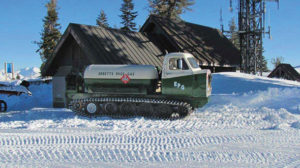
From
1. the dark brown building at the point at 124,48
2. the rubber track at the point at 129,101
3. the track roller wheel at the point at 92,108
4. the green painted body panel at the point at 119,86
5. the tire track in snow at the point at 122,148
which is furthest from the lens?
the dark brown building at the point at 124,48

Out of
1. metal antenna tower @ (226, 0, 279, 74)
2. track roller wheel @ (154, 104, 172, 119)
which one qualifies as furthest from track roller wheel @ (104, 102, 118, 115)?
→ metal antenna tower @ (226, 0, 279, 74)

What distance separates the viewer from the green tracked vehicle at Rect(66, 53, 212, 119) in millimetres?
8914

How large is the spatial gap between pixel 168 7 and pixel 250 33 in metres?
11.7

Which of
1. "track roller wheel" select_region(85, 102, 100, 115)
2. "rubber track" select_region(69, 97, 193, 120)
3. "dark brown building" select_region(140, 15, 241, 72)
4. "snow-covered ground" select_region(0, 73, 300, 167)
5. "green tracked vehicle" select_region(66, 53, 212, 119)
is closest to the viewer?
"snow-covered ground" select_region(0, 73, 300, 167)

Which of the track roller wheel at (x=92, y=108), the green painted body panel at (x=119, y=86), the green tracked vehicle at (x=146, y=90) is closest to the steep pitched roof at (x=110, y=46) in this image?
the green painted body panel at (x=119, y=86)

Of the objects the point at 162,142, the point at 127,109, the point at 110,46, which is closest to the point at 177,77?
the point at 127,109

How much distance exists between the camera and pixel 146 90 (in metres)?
9.33

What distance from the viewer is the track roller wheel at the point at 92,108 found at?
9.59 metres

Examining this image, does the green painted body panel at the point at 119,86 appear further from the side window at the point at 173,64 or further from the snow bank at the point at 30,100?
the snow bank at the point at 30,100

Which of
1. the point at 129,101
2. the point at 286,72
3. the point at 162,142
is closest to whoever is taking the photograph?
the point at 162,142

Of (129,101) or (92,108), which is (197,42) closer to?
(129,101)

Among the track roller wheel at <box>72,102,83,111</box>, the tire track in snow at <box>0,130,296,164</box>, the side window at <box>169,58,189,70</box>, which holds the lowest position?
the tire track in snow at <box>0,130,296,164</box>

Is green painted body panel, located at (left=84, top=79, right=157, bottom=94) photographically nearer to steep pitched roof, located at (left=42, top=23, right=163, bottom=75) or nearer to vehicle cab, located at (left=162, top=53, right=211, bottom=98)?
vehicle cab, located at (left=162, top=53, right=211, bottom=98)

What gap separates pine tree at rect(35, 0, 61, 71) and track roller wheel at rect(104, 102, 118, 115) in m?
26.9
